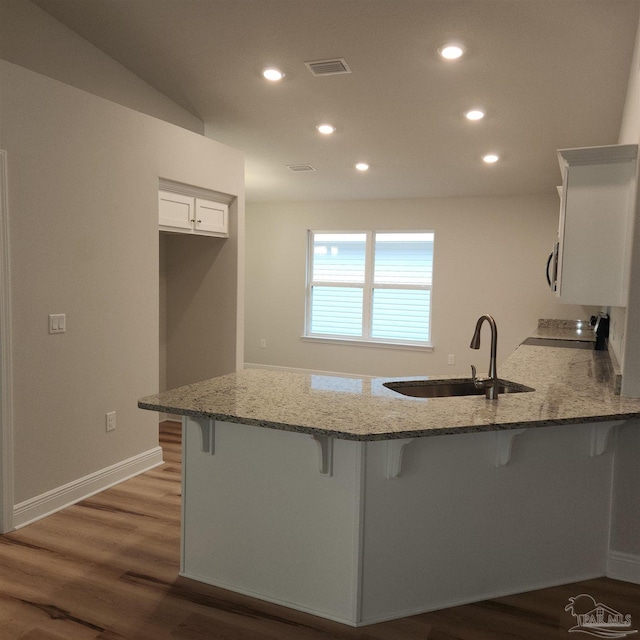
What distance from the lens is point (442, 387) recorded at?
112 inches

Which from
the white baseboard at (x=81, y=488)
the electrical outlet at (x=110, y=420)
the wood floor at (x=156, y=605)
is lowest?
the wood floor at (x=156, y=605)

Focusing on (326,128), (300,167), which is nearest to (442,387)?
(326,128)

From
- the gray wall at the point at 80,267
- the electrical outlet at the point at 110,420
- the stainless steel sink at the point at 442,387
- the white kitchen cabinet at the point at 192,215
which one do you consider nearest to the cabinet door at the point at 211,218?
the white kitchen cabinet at the point at 192,215

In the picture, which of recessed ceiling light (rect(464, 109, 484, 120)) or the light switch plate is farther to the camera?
recessed ceiling light (rect(464, 109, 484, 120))

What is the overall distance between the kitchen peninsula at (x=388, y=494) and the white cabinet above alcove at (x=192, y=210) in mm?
1944

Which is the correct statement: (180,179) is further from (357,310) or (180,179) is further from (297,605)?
(357,310)

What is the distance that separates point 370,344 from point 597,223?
4.57 m

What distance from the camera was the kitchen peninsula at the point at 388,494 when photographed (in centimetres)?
215

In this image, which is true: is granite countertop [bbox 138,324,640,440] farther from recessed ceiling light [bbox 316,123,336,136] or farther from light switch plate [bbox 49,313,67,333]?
recessed ceiling light [bbox 316,123,336,136]

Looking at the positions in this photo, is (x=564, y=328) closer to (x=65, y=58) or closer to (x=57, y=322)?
(x=57, y=322)

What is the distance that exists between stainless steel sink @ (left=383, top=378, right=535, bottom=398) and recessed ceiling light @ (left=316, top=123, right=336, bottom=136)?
2713 millimetres

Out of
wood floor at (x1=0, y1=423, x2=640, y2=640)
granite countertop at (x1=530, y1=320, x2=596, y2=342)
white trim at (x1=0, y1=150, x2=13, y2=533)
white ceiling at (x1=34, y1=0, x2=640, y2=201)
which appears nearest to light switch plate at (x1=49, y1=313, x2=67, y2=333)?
white trim at (x1=0, y1=150, x2=13, y2=533)

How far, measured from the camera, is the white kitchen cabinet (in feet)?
13.3

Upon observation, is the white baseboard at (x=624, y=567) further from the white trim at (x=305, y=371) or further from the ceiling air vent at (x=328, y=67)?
the white trim at (x=305, y=371)
